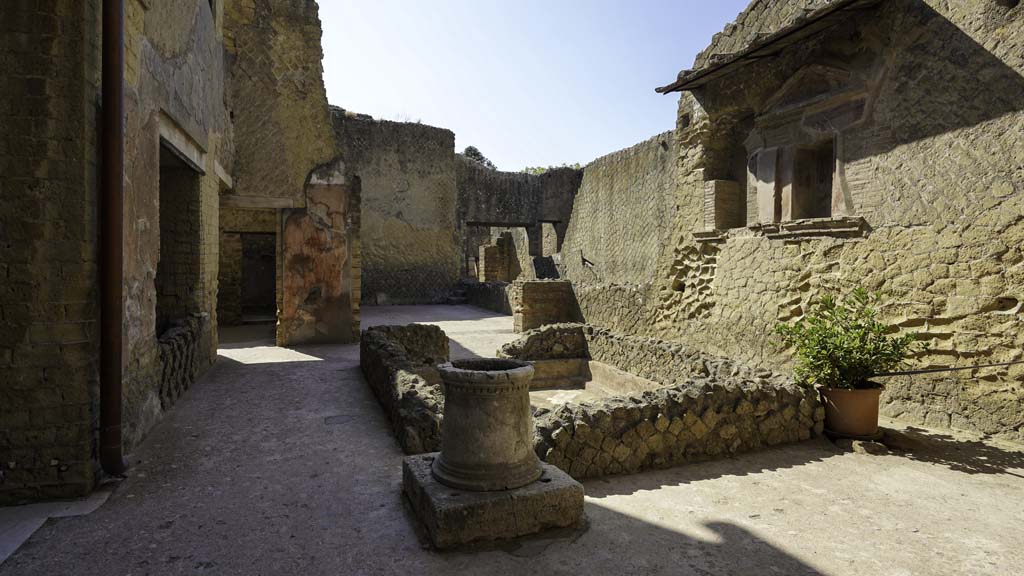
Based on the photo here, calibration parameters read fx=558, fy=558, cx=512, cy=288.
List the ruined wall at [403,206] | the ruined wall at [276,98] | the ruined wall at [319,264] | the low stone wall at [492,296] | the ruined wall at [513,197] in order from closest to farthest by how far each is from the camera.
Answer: the ruined wall at [276,98] < the ruined wall at [319,264] < the low stone wall at [492,296] < the ruined wall at [403,206] < the ruined wall at [513,197]

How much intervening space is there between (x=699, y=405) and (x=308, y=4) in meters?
8.37

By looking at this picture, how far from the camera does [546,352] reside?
990cm

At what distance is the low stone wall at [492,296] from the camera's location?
16.2 m

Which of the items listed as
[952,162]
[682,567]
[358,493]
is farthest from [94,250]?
[952,162]

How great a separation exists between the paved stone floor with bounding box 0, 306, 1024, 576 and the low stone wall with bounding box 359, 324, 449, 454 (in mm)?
215

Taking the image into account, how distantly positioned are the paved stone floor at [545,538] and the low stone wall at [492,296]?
35.8 feet

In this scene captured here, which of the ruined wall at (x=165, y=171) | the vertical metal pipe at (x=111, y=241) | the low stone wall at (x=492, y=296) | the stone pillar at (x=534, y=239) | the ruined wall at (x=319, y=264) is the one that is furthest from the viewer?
the stone pillar at (x=534, y=239)

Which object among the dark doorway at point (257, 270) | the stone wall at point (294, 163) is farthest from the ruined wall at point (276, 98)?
the dark doorway at point (257, 270)

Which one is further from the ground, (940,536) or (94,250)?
(94,250)

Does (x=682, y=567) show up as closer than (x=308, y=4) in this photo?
Yes

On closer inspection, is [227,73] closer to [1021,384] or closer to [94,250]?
[94,250]

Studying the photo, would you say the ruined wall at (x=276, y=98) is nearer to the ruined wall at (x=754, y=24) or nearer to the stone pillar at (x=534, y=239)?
the ruined wall at (x=754, y=24)

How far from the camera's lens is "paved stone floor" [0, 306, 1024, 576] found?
2564 millimetres

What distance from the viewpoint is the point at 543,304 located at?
1262cm
